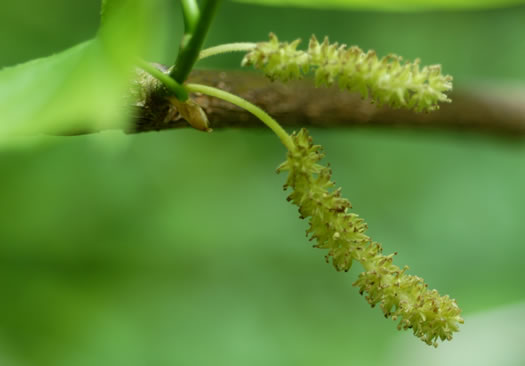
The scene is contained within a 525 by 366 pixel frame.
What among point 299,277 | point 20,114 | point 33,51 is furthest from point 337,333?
point 20,114

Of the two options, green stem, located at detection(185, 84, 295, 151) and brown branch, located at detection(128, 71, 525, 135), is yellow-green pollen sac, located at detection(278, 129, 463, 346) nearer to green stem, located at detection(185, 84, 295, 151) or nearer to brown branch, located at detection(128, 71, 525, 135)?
green stem, located at detection(185, 84, 295, 151)

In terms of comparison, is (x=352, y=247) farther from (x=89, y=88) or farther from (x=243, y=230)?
(x=243, y=230)

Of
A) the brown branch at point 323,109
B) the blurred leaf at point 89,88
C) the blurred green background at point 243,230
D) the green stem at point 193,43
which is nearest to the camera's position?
the blurred leaf at point 89,88

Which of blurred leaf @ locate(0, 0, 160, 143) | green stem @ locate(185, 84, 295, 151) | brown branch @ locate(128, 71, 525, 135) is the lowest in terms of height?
blurred leaf @ locate(0, 0, 160, 143)

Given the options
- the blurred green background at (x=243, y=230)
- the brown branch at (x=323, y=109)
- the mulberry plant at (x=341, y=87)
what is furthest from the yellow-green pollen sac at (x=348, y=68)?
the blurred green background at (x=243, y=230)

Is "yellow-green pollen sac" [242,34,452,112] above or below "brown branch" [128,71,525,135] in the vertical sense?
below

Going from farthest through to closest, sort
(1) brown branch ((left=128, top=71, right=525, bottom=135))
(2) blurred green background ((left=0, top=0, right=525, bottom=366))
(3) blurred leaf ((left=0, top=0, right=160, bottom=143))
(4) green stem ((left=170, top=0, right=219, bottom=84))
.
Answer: (2) blurred green background ((left=0, top=0, right=525, bottom=366)), (1) brown branch ((left=128, top=71, right=525, bottom=135)), (4) green stem ((left=170, top=0, right=219, bottom=84)), (3) blurred leaf ((left=0, top=0, right=160, bottom=143))

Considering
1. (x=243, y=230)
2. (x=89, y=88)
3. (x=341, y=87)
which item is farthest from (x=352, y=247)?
(x=243, y=230)

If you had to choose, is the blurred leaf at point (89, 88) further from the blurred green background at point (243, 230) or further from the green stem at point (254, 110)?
the blurred green background at point (243, 230)

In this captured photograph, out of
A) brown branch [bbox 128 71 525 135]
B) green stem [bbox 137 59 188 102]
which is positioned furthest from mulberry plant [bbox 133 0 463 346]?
brown branch [bbox 128 71 525 135]
